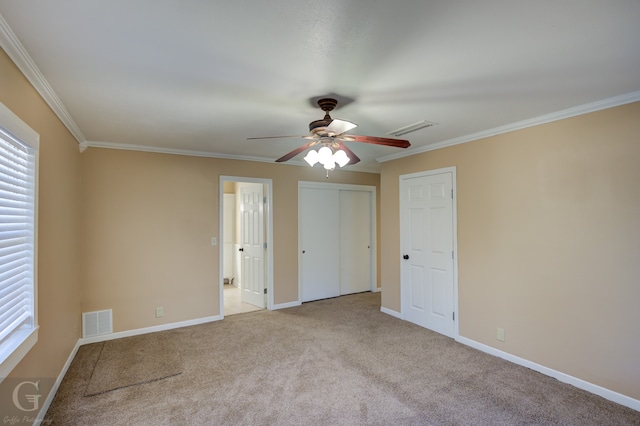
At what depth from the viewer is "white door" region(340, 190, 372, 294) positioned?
5.69 metres

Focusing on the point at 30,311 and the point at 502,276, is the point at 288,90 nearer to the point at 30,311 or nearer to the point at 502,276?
the point at 30,311

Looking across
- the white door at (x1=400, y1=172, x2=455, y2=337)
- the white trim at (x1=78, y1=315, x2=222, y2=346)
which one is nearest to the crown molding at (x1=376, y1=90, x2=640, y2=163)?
the white door at (x1=400, y1=172, x2=455, y2=337)

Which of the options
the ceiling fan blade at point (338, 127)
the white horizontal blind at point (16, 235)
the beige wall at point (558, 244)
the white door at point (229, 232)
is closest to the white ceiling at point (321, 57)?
the ceiling fan blade at point (338, 127)

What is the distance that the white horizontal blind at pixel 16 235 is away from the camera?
1.69m

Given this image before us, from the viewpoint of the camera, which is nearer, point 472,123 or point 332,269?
point 472,123

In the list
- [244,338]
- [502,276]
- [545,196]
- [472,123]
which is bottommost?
[244,338]

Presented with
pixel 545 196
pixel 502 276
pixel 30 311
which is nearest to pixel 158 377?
pixel 30 311

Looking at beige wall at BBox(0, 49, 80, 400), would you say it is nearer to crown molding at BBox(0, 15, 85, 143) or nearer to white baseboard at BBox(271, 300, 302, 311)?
crown molding at BBox(0, 15, 85, 143)

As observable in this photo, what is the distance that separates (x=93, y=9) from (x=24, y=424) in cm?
242

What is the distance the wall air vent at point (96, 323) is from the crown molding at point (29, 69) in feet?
7.24

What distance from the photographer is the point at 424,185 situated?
160 inches

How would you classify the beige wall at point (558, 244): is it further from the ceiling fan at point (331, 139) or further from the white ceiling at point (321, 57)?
the ceiling fan at point (331, 139)

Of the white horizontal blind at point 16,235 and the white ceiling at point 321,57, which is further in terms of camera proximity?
the white horizontal blind at point 16,235

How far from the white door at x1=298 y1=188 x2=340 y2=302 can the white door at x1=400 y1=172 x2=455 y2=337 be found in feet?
4.89
